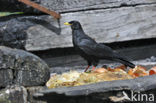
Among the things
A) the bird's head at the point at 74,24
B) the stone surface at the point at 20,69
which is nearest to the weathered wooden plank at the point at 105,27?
the bird's head at the point at 74,24

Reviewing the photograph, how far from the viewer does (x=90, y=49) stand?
2.80 meters

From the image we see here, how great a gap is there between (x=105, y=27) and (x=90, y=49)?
0.32 m

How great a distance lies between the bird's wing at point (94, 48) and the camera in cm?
274

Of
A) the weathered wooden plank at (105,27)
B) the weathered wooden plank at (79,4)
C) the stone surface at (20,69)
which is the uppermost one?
the weathered wooden plank at (79,4)

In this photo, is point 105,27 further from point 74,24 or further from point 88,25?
point 74,24

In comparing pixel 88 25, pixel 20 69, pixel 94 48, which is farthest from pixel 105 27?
pixel 20 69

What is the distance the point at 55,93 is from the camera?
1.12 metres

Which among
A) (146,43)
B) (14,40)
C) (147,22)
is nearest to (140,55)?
(146,43)

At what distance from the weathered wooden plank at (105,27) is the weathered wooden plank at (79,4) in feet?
0.16

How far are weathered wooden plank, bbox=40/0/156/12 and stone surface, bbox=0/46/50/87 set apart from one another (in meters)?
1.38

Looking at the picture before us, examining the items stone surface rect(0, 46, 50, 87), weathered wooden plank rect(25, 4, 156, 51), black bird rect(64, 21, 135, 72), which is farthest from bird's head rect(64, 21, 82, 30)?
stone surface rect(0, 46, 50, 87)

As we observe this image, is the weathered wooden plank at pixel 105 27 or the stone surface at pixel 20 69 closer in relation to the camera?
the stone surface at pixel 20 69

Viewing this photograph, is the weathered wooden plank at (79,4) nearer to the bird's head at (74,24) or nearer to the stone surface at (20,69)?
the bird's head at (74,24)

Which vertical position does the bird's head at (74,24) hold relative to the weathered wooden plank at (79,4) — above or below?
below
